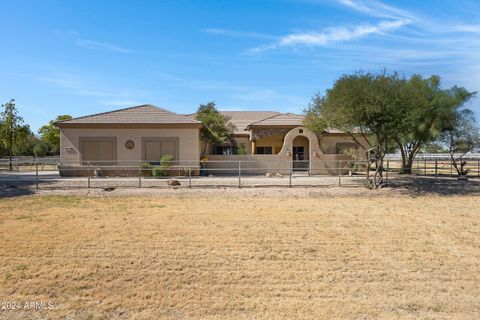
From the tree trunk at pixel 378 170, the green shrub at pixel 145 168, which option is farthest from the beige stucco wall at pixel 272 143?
the tree trunk at pixel 378 170

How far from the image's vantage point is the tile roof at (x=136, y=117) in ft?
86.4

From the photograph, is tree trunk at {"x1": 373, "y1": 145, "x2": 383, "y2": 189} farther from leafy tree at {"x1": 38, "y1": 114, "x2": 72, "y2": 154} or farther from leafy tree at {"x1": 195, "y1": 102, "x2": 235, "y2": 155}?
leafy tree at {"x1": 38, "y1": 114, "x2": 72, "y2": 154}

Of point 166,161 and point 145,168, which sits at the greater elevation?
point 166,161

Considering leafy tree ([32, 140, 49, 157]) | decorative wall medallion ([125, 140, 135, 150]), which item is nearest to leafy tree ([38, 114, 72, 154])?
leafy tree ([32, 140, 49, 157])

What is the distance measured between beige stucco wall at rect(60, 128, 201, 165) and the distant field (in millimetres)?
13597

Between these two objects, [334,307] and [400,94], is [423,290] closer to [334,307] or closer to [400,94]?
[334,307]

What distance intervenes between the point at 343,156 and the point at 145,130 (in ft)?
45.6

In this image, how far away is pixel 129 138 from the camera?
26.4 m

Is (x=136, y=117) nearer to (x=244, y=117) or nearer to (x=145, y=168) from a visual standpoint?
(x=145, y=168)

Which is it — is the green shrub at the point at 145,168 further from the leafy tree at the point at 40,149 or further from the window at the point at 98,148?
the leafy tree at the point at 40,149

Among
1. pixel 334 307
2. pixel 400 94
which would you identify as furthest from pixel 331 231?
pixel 400 94

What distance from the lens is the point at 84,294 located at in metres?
6.76

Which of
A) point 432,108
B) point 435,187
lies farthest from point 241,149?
point 435,187

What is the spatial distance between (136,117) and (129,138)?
1.66 meters
